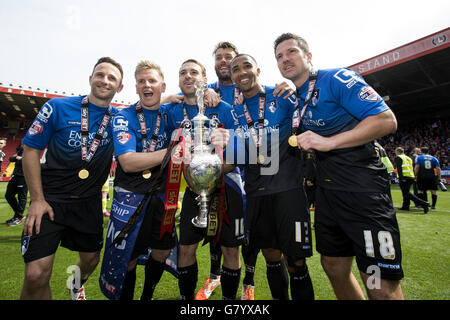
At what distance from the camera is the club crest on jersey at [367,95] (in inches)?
63.8

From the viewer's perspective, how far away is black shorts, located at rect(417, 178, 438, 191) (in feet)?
27.5

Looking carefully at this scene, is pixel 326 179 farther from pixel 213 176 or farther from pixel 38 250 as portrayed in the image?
pixel 38 250

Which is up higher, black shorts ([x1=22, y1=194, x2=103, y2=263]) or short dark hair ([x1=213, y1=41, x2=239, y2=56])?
short dark hair ([x1=213, y1=41, x2=239, y2=56])

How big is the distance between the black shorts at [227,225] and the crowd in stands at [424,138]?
2485cm

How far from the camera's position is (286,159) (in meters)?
2.23

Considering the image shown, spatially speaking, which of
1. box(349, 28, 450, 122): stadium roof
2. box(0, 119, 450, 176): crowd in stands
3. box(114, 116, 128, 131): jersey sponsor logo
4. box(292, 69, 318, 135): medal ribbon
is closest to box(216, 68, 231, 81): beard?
box(292, 69, 318, 135): medal ribbon

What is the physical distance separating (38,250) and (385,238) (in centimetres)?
262

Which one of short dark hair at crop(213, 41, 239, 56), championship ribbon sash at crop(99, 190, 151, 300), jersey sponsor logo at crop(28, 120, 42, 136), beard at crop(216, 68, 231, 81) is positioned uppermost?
short dark hair at crop(213, 41, 239, 56)

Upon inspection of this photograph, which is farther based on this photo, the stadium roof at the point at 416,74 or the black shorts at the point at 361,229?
the stadium roof at the point at 416,74

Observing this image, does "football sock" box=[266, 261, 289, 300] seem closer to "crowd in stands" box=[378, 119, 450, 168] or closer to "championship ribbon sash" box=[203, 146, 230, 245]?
"championship ribbon sash" box=[203, 146, 230, 245]

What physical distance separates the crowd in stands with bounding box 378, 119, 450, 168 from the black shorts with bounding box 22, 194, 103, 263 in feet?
84.9

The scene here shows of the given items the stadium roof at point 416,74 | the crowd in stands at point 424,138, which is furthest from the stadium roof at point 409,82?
the crowd in stands at point 424,138

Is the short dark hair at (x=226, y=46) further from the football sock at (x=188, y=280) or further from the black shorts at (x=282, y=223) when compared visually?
the football sock at (x=188, y=280)

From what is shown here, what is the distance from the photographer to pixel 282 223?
210 centimetres
